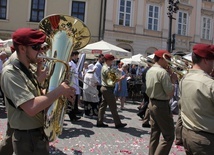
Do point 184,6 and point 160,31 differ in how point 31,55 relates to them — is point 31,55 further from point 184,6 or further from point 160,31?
point 184,6

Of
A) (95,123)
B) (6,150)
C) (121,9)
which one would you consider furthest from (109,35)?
(6,150)

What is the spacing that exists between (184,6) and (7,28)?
1459 centimetres

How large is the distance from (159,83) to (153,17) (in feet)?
67.1

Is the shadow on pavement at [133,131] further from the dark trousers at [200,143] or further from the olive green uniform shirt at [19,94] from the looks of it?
the olive green uniform shirt at [19,94]

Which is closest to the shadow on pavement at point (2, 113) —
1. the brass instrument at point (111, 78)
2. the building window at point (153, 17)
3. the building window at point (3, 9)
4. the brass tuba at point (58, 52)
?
the brass instrument at point (111, 78)

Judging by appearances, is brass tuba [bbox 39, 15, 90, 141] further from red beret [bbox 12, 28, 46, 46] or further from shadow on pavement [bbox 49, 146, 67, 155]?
shadow on pavement [bbox 49, 146, 67, 155]

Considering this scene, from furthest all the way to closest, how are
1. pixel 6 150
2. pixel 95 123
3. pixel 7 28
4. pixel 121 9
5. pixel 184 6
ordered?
pixel 184 6 < pixel 121 9 < pixel 7 28 < pixel 95 123 < pixel 6 150

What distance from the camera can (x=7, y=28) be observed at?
21.8 metres

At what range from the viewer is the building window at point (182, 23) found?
83.9ft

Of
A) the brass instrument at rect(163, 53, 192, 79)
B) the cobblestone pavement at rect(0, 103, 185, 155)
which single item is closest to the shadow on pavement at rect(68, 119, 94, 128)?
the cobblestone pavement at rect(0, 103, 185, 155)

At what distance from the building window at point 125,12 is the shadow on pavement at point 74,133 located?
17.6 meters

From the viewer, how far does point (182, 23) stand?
25641mm

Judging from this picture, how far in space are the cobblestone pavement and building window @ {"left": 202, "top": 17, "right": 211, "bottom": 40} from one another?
69.1 feet

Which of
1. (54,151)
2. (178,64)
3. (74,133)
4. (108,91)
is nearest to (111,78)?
(108,91)
